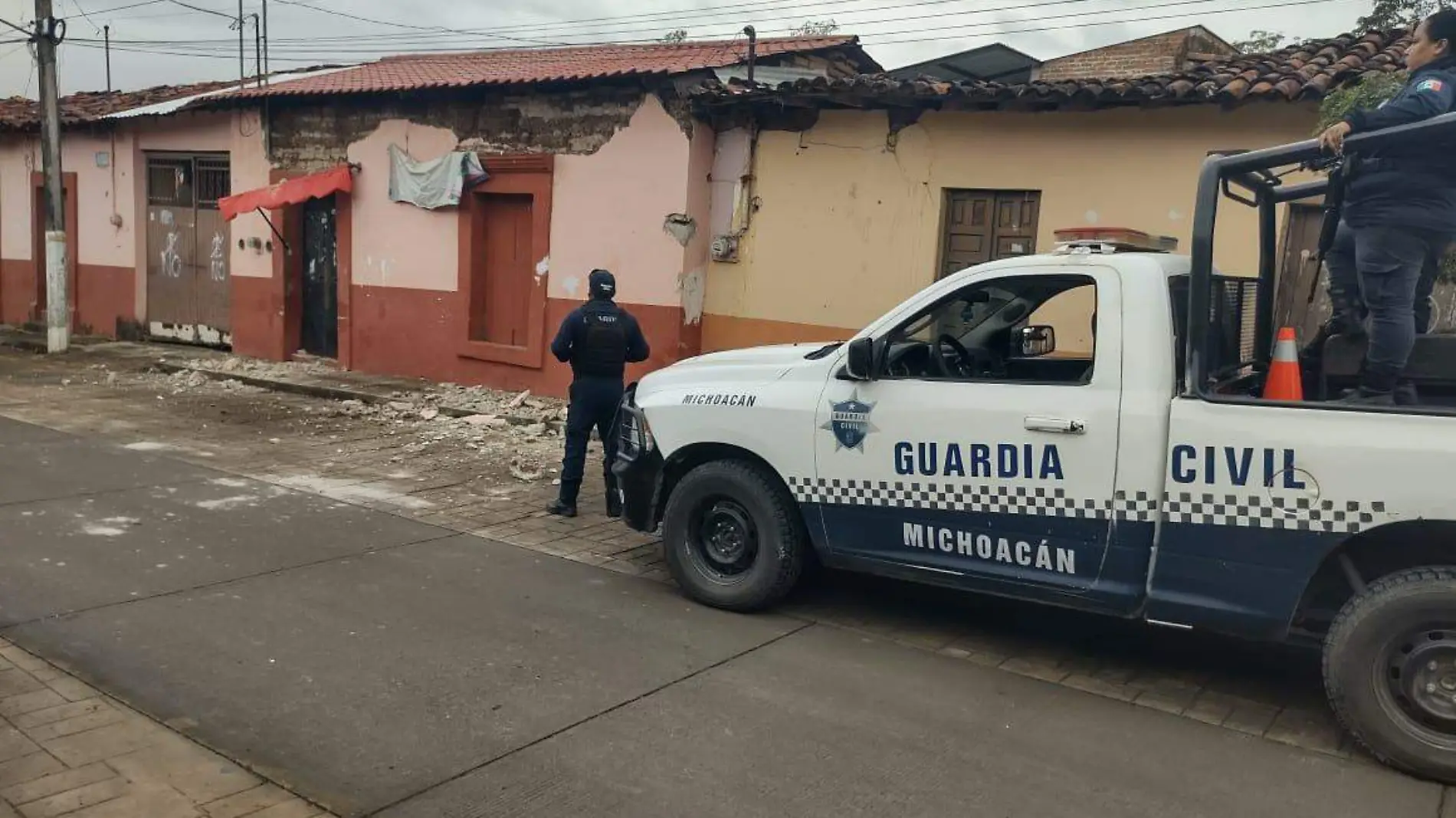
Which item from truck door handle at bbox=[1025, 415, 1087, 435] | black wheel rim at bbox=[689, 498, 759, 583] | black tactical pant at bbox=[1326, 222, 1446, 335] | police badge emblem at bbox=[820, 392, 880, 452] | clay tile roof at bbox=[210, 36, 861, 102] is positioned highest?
clay tile roof at bbox=[210, 36, 861, 102]

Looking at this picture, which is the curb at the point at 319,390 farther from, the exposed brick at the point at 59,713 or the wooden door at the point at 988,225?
the exposed brick at the point at 59,713

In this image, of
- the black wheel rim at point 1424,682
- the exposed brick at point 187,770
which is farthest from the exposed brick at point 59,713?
the black wheel rim at point 1424,682

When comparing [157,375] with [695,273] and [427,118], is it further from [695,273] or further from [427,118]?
[695,273]

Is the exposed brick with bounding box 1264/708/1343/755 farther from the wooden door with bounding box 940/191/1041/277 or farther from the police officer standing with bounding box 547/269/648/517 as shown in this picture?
the wooden door with bounding box 940/191/1041/277

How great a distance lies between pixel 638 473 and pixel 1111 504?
2.55 metres

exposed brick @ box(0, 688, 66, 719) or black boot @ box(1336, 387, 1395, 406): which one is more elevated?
black boot @ box(1336, 387, 1395, 406)

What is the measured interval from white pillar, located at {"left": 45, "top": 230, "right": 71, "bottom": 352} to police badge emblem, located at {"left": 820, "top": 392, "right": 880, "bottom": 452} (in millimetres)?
15520

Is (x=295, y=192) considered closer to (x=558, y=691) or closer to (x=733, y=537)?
(x=733, y=537)

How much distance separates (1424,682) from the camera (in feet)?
12.7

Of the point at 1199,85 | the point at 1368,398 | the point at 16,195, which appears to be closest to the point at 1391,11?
the point at 1199,85

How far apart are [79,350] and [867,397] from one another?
15991mm

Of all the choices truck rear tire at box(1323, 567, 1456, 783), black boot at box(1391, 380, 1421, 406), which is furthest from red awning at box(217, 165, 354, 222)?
truck rear tire at box(1323, 567, 1456, 783)

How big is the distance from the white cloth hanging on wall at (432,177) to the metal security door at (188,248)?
4.18 meters

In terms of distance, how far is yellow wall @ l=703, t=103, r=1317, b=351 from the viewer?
346 inches
